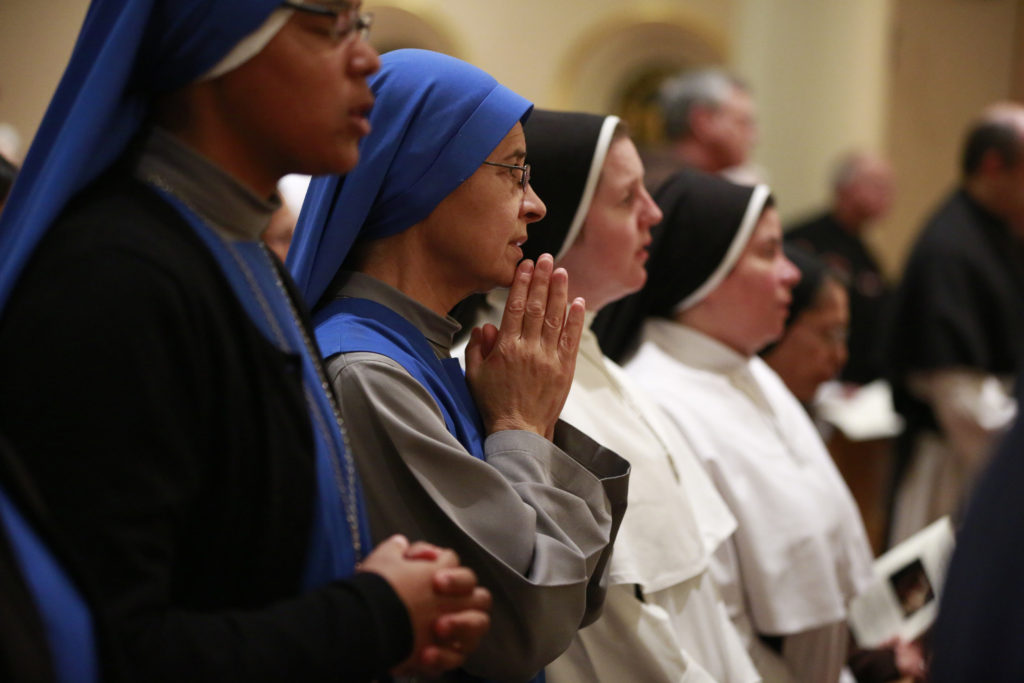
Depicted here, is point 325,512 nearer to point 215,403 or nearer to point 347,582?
point 347,582


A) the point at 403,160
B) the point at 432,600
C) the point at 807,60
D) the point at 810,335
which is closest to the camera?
the point at 432,600

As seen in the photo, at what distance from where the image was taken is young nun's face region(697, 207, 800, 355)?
3594mm

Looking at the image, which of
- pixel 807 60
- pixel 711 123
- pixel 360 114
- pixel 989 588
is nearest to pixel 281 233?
pixel 360 114

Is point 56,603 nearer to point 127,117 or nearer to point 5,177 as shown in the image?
point 127,117

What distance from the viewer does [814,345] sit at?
175 inches

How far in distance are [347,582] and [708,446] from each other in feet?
6.69

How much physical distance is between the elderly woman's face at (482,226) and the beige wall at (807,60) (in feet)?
19.3

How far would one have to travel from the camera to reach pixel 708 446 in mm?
3412

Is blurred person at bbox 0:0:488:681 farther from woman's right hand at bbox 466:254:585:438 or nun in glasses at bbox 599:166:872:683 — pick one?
nun in glasses at bbox 599:166:872:683

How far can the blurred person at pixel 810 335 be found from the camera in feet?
14.4

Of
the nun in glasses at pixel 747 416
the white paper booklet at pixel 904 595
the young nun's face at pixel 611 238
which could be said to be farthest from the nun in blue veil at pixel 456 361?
the white paper booklet at pixel 904 595

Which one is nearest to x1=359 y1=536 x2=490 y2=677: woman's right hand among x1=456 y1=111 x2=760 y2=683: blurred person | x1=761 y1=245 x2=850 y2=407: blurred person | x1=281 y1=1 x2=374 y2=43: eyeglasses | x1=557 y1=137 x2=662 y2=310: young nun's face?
x1=281 y1=1 x2=374 y2=43: eyeglasses

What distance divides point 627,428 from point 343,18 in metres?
1.52

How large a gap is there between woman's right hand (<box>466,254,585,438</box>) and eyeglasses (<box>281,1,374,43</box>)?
664 mm
